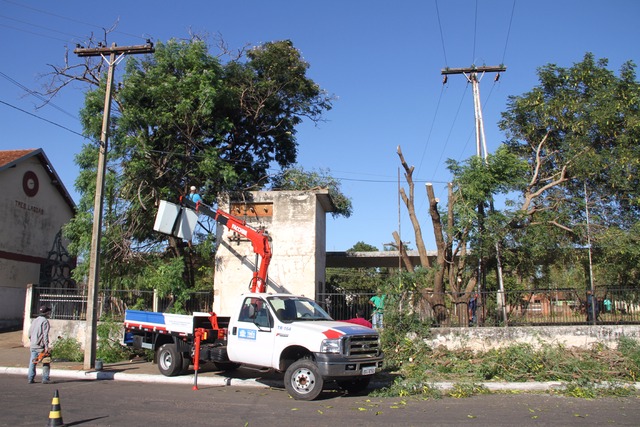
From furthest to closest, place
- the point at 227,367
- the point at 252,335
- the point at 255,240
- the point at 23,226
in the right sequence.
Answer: the point at 23,226, the point at 255,240, the point at 227,367, the point at 252,335

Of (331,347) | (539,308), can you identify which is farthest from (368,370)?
(539,308)

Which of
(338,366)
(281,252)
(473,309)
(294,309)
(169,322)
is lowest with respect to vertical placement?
(338,366)

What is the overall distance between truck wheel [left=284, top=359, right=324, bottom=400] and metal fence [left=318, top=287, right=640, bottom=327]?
6.57m

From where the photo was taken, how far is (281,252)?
17.5 metres

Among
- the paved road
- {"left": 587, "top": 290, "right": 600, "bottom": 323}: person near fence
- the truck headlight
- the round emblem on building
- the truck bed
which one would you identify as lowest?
the paved road

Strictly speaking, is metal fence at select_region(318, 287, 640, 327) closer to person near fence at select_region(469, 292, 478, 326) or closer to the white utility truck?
person near fence at select_region(469, 292, 478, 326)

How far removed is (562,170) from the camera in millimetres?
18266

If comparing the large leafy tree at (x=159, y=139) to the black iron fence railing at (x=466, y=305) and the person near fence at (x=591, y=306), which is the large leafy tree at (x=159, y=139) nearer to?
the black iron fence railing at (x=466, y=305)

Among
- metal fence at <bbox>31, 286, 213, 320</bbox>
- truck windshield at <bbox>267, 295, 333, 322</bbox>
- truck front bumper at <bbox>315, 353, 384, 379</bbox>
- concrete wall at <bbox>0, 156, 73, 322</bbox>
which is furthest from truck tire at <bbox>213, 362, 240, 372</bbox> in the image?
concrete wall at <bbox>0, 156, 73, 322</bbox>

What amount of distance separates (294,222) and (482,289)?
23.2 feet

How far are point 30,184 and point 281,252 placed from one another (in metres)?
16.6

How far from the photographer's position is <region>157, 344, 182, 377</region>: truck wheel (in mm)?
12266

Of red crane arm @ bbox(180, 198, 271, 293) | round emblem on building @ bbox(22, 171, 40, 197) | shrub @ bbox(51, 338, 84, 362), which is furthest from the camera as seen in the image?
Answer: round emblem on building @ bbox(22, 171, 40, 197)

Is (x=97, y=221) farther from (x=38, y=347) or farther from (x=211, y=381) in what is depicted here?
(x=211, y=381)
